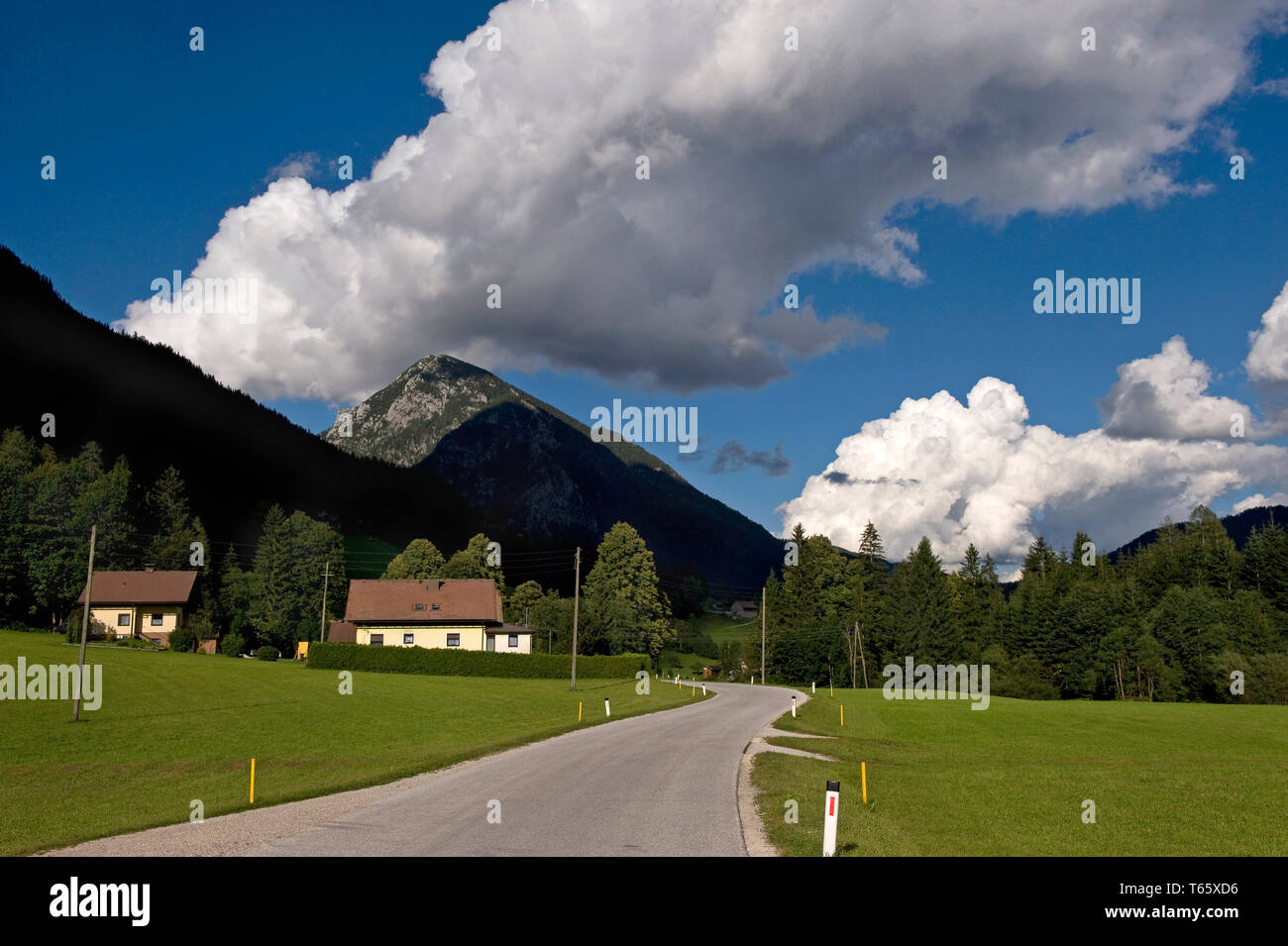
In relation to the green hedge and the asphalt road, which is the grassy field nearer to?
the green hedge

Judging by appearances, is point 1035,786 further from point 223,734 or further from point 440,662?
point 440,662

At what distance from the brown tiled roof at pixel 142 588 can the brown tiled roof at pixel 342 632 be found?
16382mm

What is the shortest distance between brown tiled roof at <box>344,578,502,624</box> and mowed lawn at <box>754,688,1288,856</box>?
46.7 m

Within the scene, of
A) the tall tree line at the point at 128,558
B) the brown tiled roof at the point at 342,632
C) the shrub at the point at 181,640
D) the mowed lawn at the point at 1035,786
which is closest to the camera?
the mowed lawn at the point at 1035,786

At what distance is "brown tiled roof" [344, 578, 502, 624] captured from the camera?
8675cm

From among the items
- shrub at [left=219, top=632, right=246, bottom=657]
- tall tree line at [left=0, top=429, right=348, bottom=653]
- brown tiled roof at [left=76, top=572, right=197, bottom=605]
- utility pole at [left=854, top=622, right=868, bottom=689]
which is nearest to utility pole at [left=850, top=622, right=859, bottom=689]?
utility pole at [left=854, top=622, right=868, bottom=689]

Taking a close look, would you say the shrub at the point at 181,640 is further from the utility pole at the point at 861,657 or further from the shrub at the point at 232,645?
the utility pole at the point at 861,657

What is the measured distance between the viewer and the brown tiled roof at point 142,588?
295ft

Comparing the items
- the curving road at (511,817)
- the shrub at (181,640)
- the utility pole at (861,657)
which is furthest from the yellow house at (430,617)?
the curving road at (511,817)

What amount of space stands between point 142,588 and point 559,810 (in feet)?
305
